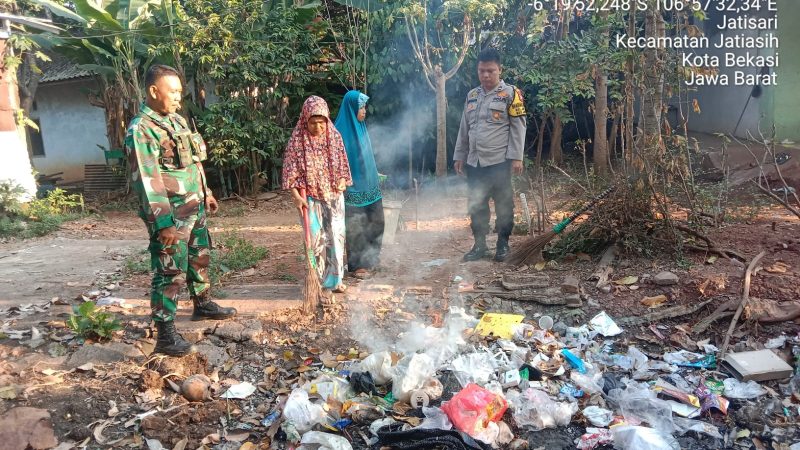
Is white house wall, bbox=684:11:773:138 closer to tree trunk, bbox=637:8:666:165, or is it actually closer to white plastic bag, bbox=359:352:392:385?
tree trunk, bbox=637:8:666:165

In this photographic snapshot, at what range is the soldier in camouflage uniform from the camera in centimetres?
329

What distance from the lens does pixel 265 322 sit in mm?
4012

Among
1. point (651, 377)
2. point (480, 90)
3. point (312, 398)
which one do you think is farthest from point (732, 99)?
point (312, 398)

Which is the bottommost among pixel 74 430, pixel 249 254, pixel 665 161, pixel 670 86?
pixel 74 430

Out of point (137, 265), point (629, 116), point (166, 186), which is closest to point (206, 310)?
point (166, 186)

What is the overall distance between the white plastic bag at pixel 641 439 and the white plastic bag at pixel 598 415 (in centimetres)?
12

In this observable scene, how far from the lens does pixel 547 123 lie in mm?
10414

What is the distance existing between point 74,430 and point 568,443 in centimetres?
252

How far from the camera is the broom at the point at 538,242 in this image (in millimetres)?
4789

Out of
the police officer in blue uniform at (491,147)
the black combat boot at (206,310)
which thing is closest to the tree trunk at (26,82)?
the black combat boot at (206,310)

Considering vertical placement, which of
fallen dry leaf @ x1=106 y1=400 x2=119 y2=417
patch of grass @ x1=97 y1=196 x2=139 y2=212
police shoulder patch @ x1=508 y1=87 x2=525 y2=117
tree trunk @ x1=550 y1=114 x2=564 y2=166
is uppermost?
police shoulder patch @ x1=508 y1=87 x2=525 y2=117

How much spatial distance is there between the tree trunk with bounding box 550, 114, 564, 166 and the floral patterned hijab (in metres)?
6.15

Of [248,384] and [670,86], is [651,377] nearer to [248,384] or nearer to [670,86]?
[248,384]

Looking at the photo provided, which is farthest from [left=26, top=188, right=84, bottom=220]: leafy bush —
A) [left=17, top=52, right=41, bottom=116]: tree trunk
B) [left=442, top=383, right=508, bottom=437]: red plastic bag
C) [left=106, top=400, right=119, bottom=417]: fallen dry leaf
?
[left=442, top=383, right=508, bottom=437]: red plastic bag
